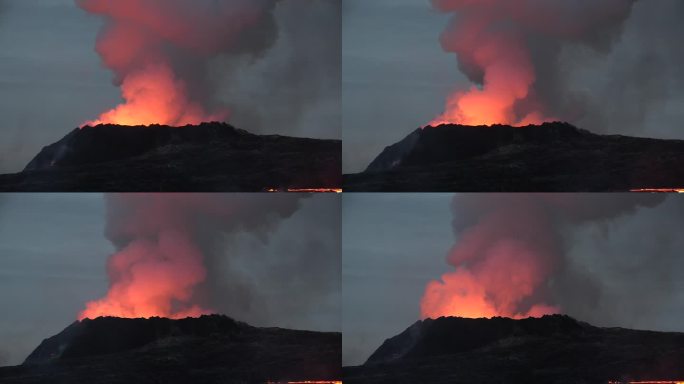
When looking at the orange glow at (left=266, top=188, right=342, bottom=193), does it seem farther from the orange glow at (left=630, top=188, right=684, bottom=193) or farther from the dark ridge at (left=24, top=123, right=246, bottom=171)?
the orange glow at (left=630, top=188, right=684, bottom=193)

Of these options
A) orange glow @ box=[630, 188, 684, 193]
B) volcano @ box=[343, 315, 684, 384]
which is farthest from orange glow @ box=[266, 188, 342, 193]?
orange glow @ box=[630, 188, 684, 193]

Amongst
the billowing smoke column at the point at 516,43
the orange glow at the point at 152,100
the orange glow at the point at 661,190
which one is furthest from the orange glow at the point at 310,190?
the orange glow at the point at 661,190

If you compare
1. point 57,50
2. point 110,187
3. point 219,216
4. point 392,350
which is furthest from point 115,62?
point 392,350

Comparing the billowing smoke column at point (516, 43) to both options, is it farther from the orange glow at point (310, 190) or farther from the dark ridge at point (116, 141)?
the dark ridge at point (116, 141)

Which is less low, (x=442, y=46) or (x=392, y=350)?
(x=442, y=46)

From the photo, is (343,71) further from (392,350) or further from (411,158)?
(392,350)

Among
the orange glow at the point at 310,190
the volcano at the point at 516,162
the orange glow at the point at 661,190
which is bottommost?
the orange glow at the point at 661,190
